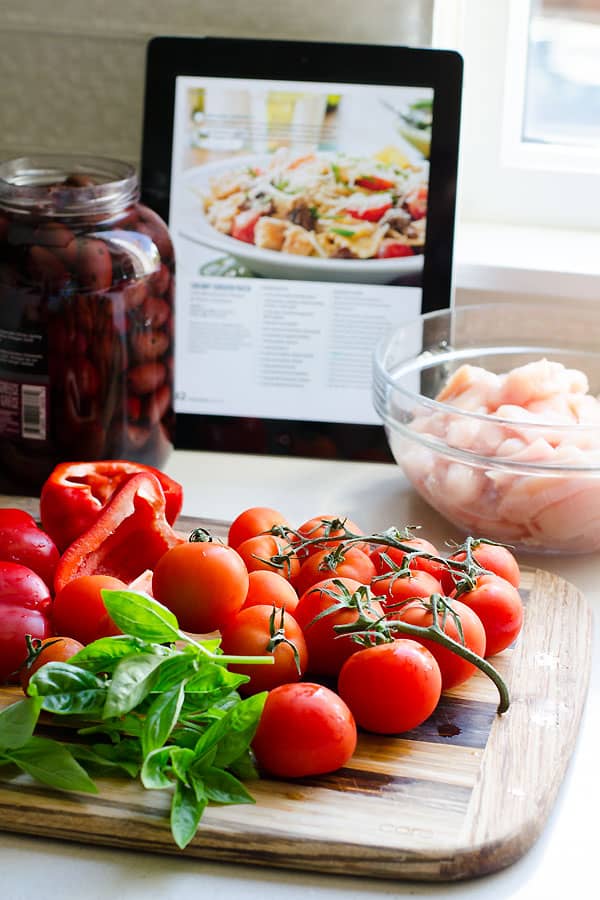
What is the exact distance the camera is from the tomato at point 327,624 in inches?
35.0

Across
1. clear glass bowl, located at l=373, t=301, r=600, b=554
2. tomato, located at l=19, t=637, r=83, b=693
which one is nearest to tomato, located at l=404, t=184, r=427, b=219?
clear glass bowl, located at l=373, t=301, r=600, b=554

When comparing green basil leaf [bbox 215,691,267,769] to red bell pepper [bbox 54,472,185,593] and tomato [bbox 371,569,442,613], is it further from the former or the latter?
red bell pepper [bbox 54,472,185,593]

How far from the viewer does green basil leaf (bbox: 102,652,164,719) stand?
745mm

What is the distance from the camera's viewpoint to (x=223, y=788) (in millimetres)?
773

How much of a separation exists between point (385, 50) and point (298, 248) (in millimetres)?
236

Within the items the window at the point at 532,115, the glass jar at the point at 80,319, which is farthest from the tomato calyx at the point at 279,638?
the window at the point at 532,115

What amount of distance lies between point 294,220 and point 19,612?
61 cm

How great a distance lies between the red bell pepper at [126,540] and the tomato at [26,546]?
0.07ft

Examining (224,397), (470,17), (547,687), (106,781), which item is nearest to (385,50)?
(470,17)

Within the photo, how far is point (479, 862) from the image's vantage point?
748mm

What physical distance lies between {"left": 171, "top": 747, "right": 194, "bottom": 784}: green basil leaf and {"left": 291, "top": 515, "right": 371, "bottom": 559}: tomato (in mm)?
252

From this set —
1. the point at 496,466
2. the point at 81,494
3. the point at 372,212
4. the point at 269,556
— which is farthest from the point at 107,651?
the point at 372,212

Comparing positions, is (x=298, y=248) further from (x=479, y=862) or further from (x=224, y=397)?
(x=479, y=862)

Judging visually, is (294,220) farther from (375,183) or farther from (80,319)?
(80,319)
